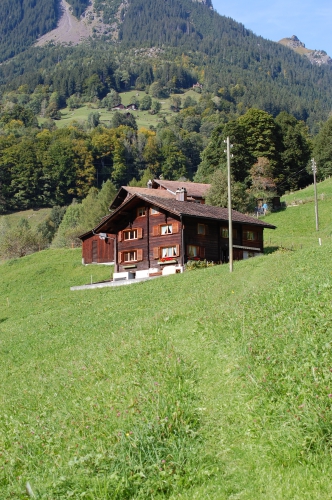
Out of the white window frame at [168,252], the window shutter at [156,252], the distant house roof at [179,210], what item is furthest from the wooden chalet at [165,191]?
the white window frame at [168,252]

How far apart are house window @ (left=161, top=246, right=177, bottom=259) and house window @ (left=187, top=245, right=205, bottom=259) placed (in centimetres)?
116

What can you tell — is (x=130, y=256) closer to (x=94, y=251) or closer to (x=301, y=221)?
(x=94, y=251)

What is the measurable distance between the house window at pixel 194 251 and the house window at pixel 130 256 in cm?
562

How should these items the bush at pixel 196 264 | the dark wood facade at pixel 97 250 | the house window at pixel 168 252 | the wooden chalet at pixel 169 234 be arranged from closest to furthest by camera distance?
the bush at pixel 196 264, the wooden chalet at pixel 169 234, the house window at pixel 168 252, the dark wood facade at pixel 97 250

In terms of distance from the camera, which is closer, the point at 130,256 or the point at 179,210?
the point at 179,210

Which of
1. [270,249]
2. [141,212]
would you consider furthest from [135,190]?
[270,249]

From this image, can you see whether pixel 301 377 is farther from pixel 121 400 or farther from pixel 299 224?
pixel 299 224

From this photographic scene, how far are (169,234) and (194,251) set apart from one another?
252 centimetres

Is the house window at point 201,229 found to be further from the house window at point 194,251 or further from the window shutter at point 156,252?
the window shutter at point 156,252

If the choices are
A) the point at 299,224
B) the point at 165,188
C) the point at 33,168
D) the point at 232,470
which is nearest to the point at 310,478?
the point at 232,470

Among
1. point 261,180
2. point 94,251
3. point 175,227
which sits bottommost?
point 94,251

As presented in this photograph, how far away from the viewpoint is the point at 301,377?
10602mm

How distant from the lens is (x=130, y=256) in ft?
161

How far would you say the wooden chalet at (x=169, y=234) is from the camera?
45188 mm
